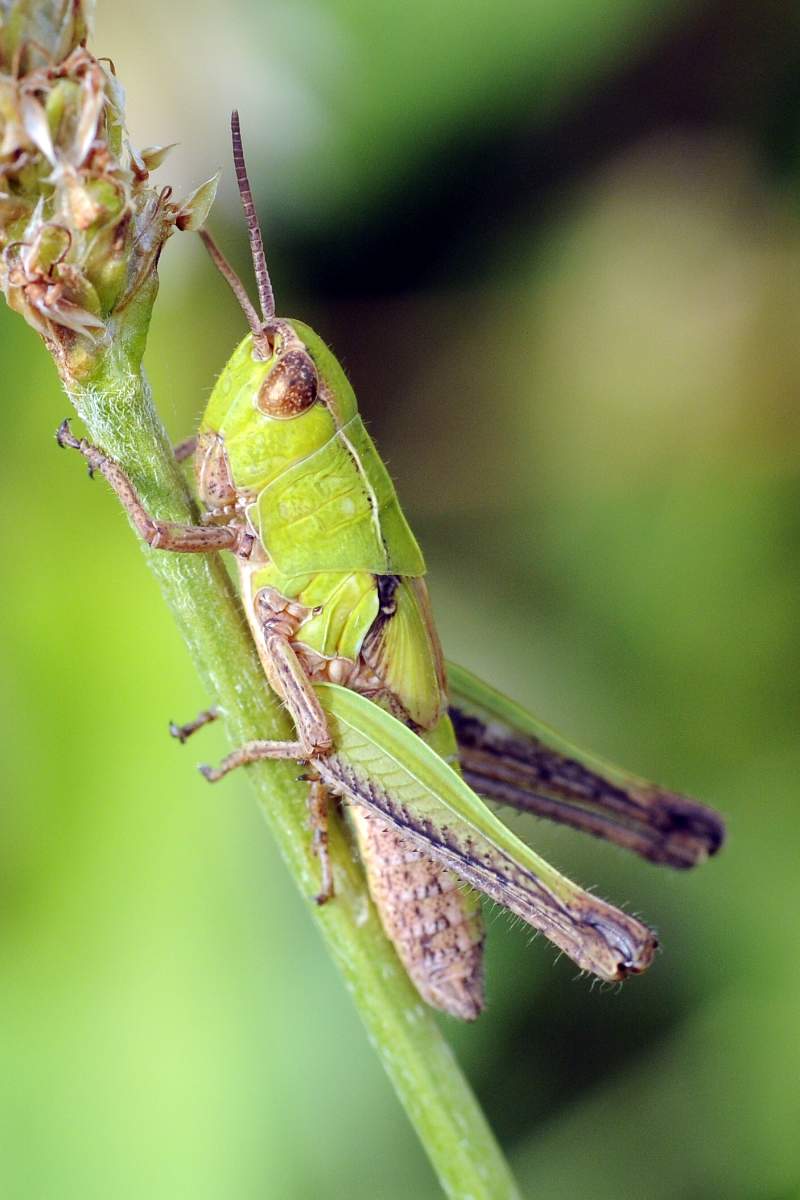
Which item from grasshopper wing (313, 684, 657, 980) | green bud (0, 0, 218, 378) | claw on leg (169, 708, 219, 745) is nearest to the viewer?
green bud (0, 0, 218, 378)

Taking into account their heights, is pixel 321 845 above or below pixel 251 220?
below

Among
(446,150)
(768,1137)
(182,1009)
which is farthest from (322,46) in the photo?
(768,1137)

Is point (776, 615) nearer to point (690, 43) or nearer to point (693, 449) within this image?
point (693, 449)

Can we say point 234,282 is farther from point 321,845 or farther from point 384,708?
point 321,845

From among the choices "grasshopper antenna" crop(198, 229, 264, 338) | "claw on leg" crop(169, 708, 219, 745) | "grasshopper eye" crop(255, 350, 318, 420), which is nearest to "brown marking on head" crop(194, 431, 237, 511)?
"grasshopper eye" crop(255, 350, 318, 420)

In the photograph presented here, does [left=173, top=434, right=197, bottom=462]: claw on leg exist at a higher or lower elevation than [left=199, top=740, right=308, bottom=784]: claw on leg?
higher

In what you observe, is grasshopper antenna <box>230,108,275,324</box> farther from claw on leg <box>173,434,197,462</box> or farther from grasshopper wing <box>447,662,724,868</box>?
grasshopper wing <box>447,662,724,868</box>

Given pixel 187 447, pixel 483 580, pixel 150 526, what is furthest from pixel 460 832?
pixel 483 580
